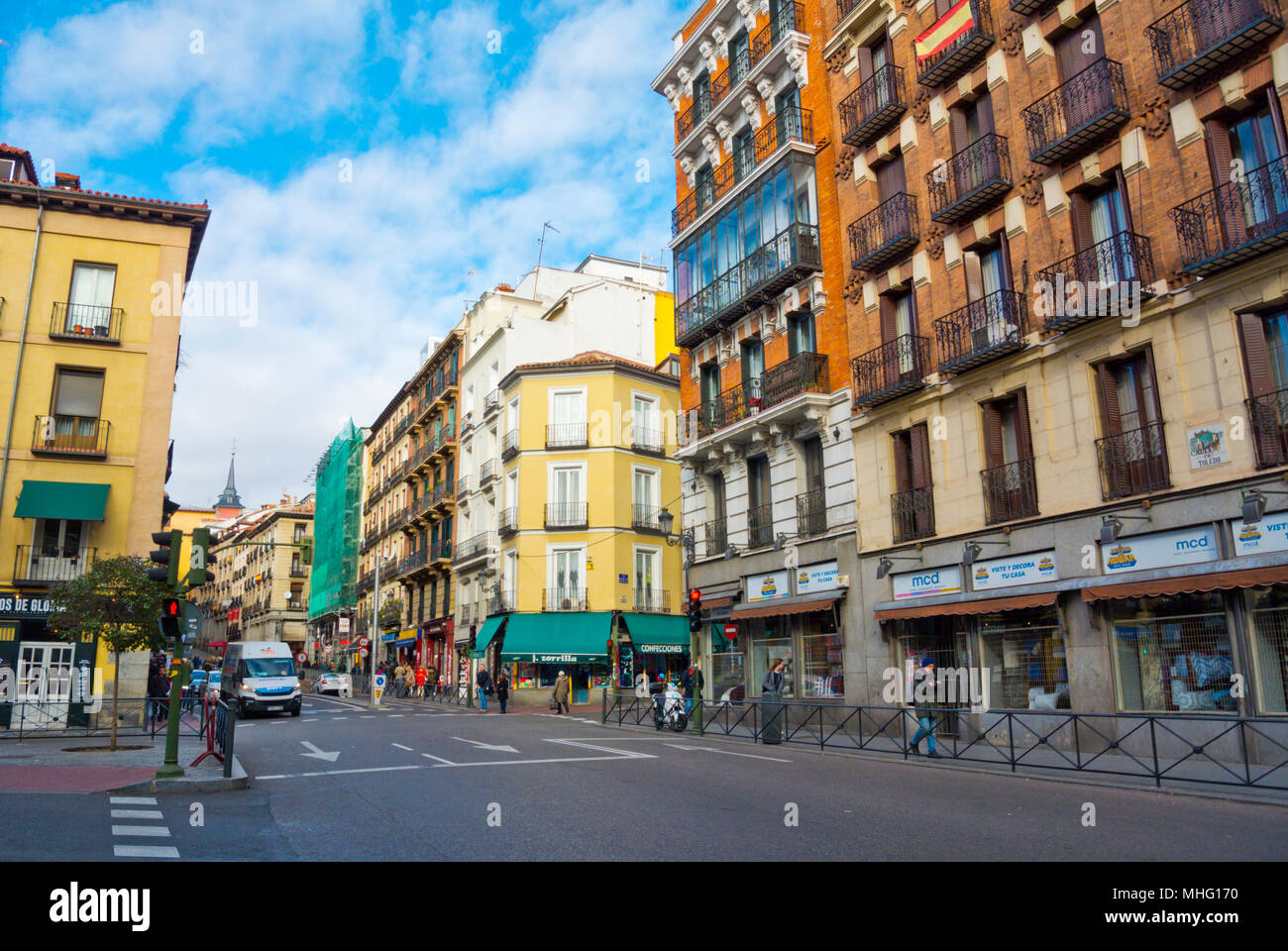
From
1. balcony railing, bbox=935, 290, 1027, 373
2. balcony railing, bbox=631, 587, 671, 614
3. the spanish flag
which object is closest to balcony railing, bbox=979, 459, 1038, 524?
balcony railing, bbox=935, 290, 1027, 373

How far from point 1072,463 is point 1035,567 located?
205 centimetres

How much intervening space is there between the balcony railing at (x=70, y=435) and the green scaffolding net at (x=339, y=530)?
44.8m

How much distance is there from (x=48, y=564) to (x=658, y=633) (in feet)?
73.1

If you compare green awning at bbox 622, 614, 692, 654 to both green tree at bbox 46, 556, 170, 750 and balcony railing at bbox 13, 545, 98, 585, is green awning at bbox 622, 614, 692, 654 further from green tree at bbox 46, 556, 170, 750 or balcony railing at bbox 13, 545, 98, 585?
green tree at bbox 46, 556, 170, 750

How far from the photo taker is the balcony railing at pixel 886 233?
21.2 metres

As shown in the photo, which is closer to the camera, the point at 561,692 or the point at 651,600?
the point at 561,692

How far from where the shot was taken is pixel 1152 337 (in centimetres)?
1552

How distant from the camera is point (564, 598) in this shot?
38969 millimetres

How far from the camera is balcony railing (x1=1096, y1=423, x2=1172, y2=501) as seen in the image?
50.2 ft

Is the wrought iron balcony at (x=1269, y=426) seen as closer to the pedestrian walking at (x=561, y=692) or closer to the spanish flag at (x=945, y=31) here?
the spanish flag at (x=945, y=31)

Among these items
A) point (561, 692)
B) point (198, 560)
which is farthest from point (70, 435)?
point (561, 692)

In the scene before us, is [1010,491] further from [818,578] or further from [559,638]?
[559,638]
